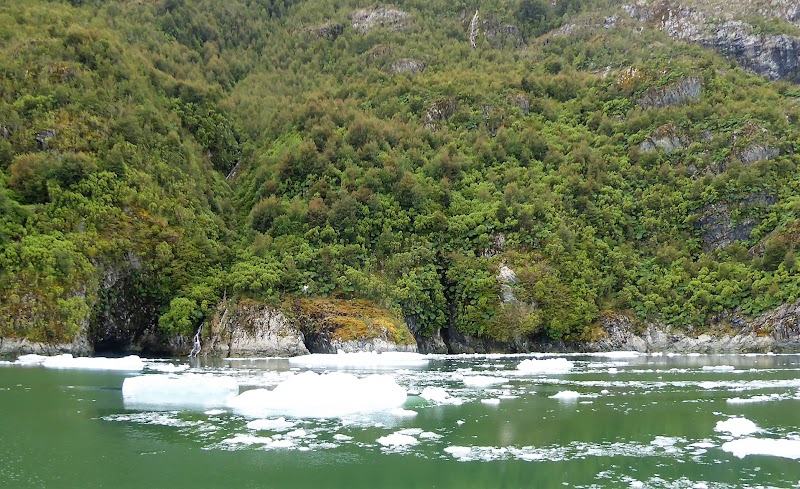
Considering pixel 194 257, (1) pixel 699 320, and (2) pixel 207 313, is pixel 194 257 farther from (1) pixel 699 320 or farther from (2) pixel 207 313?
(1) pixel 699 320

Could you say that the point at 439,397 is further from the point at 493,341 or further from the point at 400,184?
the point at 400,184

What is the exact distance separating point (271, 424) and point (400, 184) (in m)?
69.3

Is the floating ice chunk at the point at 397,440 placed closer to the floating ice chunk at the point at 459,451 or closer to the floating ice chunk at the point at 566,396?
the floating ice chunk at the point at 459,451

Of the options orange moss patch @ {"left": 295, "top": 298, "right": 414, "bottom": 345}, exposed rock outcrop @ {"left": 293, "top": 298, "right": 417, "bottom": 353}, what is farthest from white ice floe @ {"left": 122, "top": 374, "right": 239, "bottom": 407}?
orange moss patch @ {"left": 295, "top": 298, "right": 414, "bottom": 345}

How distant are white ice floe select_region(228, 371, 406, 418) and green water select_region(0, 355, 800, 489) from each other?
115 cm

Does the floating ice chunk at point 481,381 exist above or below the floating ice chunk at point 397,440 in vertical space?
above

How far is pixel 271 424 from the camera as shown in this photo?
22453mm

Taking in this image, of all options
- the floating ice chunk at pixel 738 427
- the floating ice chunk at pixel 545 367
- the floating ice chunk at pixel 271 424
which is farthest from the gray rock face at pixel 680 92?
the floating ice chunk at pixel 271 424

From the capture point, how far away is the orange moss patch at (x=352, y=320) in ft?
221

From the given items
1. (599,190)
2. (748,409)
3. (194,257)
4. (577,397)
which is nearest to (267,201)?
(194,257)

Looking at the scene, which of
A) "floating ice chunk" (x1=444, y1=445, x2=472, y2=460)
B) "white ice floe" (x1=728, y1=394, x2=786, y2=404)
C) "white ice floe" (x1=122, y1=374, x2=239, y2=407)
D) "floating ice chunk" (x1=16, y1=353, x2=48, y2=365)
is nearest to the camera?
"floating ice chunk" (x1=444, y1=445, x2=472, y2=460)

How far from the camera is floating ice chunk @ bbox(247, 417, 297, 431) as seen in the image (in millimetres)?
21812

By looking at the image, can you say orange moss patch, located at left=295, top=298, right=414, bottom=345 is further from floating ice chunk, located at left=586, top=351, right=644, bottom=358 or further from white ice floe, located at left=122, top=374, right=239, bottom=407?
white ice floe, located at left=122, top=374, right=239, bottom=407

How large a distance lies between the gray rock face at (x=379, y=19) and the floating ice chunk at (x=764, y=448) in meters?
140
